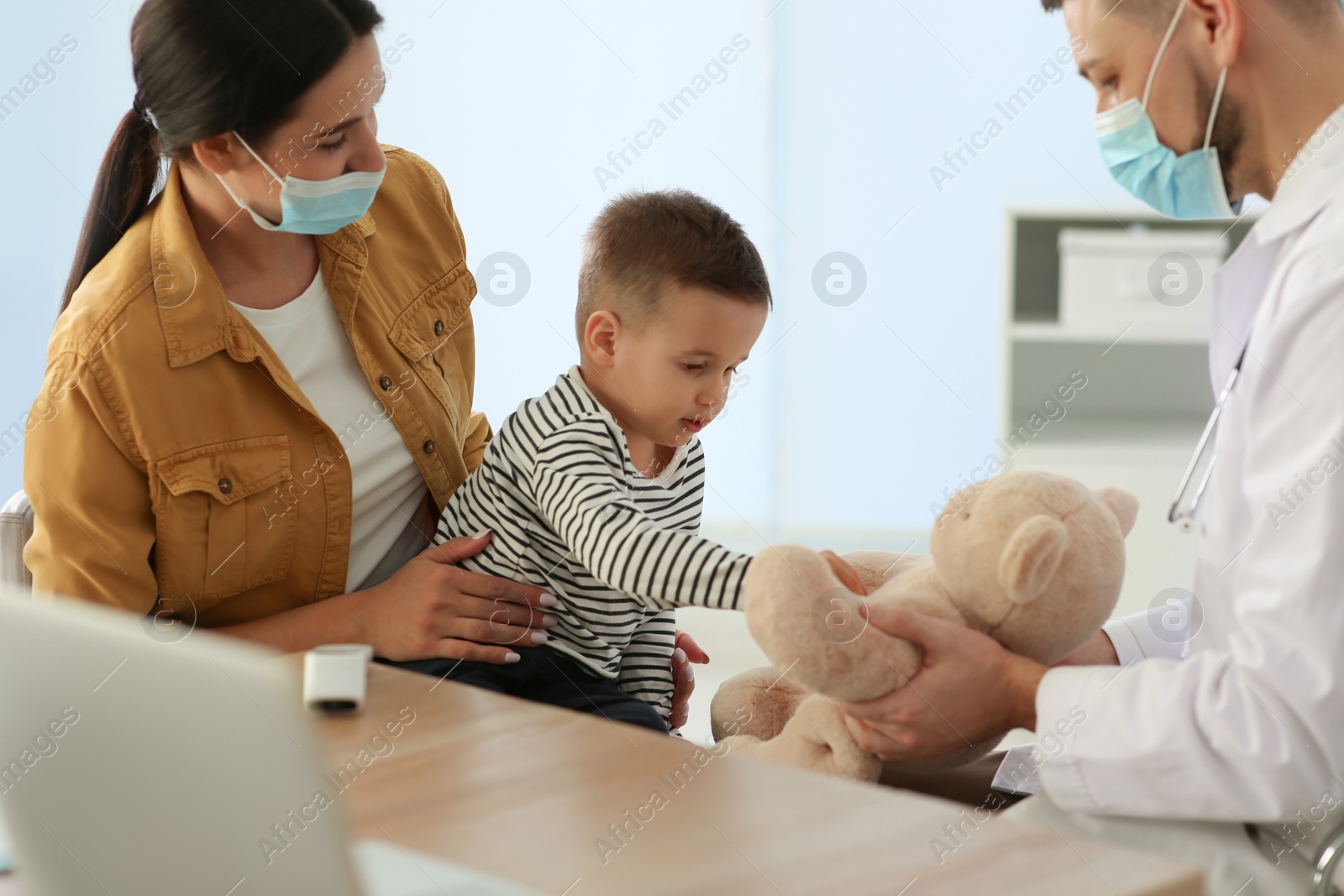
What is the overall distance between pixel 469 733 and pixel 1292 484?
68cm

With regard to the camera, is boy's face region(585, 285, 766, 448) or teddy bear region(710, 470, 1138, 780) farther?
boy's face region(585, 285, 766, 448)

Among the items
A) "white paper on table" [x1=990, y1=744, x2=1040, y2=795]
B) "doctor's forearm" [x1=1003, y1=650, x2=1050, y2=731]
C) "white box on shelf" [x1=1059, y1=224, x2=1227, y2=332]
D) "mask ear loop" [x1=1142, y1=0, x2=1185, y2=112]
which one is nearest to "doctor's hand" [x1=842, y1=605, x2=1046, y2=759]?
"doctor's forearm" [x1=1003, y1=650, x2=1050, y2=731]

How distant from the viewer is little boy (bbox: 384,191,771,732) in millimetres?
1395

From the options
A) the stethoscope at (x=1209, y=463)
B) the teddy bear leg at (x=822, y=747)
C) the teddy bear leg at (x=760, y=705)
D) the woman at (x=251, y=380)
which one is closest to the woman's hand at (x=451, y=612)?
the woman at (x=251, y=380)

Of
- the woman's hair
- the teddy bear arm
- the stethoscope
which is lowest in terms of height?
the teddy bear arm

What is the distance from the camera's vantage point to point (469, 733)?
95 centimetres

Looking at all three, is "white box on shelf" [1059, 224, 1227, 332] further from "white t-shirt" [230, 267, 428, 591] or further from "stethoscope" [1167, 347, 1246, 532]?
"white t-shirt" [230, 267, 428, 591]

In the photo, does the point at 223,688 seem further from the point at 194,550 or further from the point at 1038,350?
the point at 1038,350

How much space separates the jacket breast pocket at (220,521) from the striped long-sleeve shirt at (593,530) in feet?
0.72

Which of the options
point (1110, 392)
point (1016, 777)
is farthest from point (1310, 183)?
point (1110, 392)

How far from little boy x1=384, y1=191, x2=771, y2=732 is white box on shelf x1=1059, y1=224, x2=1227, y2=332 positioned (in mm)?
1792

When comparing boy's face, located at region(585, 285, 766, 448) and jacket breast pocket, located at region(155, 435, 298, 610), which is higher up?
boy's face, located at region(585, 285, 766, 448)

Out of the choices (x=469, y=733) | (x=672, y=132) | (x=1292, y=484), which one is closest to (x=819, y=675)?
(x=469, y=733)

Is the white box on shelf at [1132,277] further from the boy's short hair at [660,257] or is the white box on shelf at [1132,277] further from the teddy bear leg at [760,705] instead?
the teddy bear leg at [760,705]
